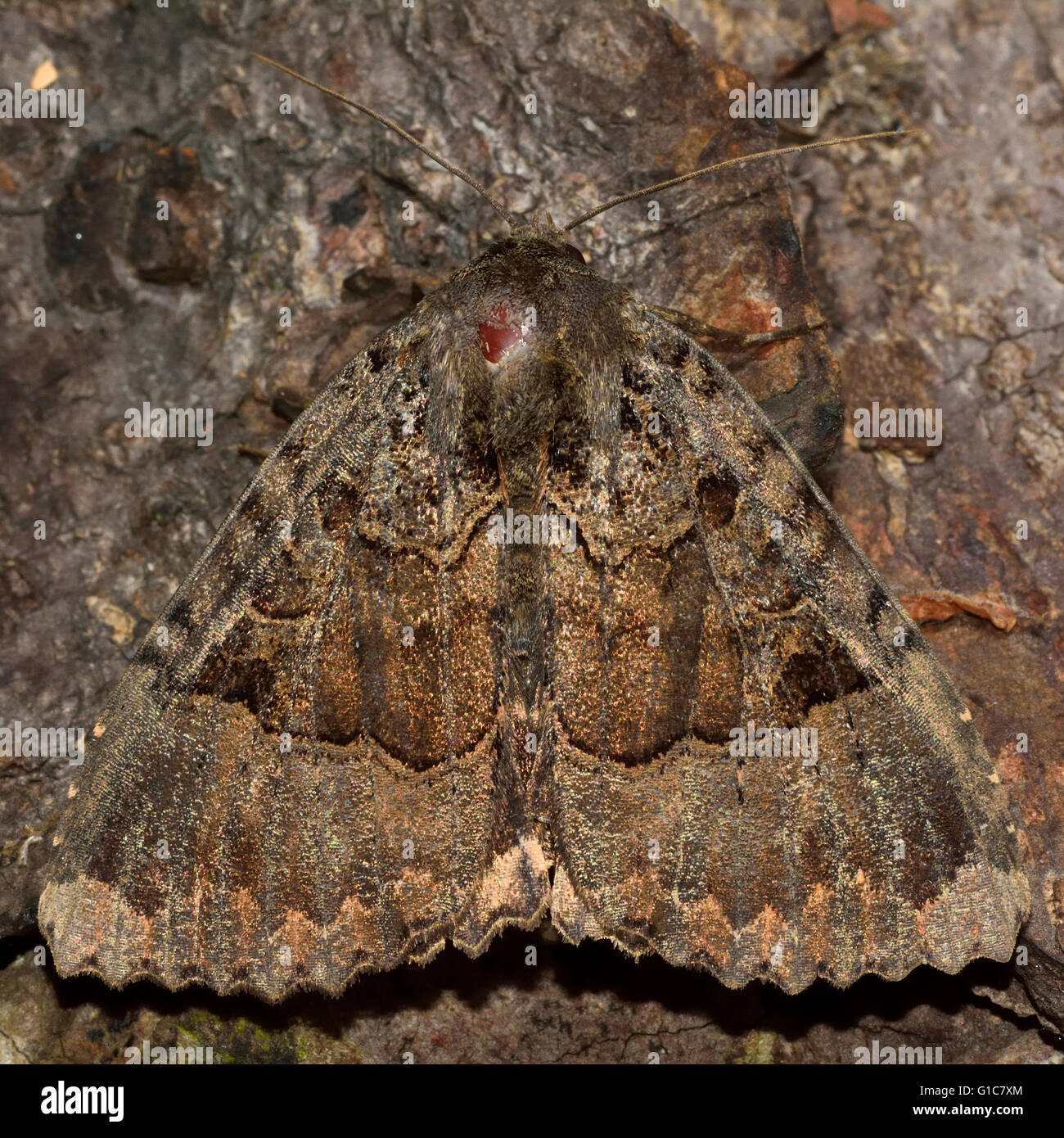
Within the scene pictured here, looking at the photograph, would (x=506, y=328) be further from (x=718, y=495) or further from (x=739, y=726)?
(x=739, y=726)

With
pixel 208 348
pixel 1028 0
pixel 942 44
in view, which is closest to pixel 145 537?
pixel 208 348

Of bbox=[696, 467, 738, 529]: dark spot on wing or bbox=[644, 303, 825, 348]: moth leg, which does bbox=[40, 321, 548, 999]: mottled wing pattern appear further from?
bbox=[644, 303, 825, 348]: moth leg

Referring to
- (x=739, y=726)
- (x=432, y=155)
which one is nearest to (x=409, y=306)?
(x=432, y=155)

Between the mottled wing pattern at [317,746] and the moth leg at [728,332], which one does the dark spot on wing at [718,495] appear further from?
the moth leg at [728,332]

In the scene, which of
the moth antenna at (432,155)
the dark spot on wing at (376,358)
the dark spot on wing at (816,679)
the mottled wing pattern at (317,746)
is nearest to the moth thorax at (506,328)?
the mottled wing pattern at (317,746)

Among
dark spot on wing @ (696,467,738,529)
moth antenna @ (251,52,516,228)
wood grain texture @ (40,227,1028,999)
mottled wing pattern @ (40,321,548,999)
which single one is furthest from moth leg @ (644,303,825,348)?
mottled wing pattern @ (40,321,548,999)

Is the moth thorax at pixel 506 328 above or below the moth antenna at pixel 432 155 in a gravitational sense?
below
